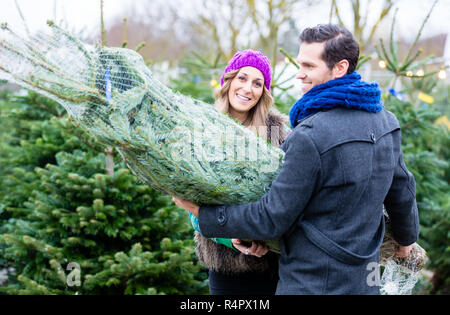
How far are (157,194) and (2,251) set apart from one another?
1.56 m

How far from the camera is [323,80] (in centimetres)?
155

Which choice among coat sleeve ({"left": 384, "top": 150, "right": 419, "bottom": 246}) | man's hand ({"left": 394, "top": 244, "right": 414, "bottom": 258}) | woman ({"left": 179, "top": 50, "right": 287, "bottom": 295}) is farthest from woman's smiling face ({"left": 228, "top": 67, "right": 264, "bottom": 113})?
man's hand ({"left": 394, "top": 244, "right": 414, "bottom": 258})

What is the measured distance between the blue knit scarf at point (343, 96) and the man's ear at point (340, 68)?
0.06 ft

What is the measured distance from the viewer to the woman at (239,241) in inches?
84.4

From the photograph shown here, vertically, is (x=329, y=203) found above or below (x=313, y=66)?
below

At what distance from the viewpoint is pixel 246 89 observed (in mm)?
2430

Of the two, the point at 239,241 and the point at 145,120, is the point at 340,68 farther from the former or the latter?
the point at 239,241

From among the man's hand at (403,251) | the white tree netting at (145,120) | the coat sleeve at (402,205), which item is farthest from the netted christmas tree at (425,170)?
the white tree netting at (145,120)

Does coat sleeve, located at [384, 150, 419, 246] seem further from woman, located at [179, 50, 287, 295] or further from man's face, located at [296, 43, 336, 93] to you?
woman, located at [179, 50, 287, 295]

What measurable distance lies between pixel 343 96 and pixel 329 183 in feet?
1.09

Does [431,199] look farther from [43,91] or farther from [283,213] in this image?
[43,91]

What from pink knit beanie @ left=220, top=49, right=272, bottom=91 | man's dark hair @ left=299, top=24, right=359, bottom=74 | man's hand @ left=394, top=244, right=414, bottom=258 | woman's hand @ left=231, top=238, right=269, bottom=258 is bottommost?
man's hand @ left=394, top=244, right=414, bottom=258

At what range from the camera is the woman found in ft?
7.03

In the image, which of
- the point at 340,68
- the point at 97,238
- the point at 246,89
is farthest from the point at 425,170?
the point at 97,238
